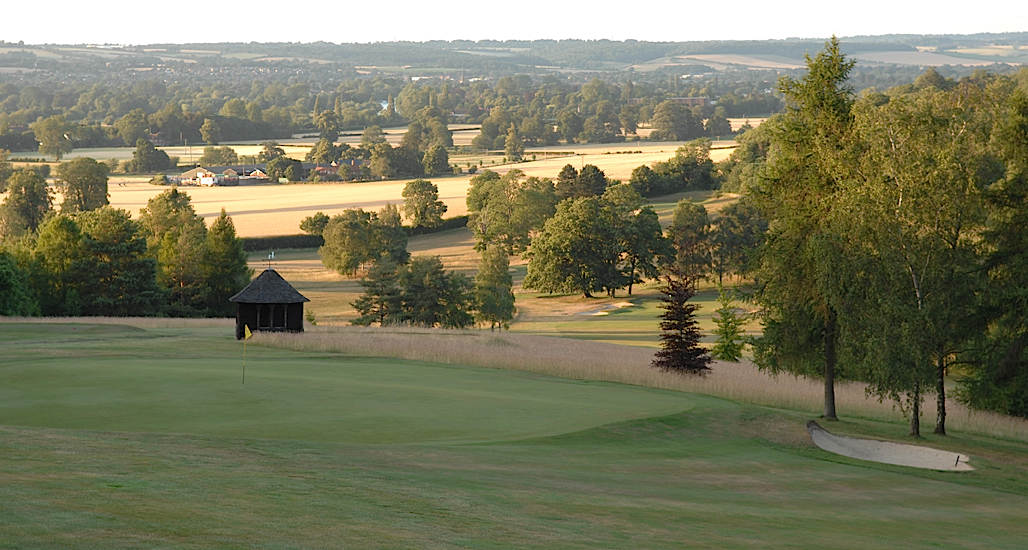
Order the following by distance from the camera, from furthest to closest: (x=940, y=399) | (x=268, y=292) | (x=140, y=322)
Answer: (x=140, y=322)
(x=268, y=292)
(x=940, y=399)

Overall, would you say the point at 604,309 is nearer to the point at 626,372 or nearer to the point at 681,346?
A: the point at 681,346

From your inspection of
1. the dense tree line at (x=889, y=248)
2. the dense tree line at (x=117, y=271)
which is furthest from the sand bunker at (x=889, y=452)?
the dense tree line at (x=117, y=271)

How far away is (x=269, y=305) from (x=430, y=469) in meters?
25.0

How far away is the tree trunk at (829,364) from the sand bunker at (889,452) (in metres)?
3.44

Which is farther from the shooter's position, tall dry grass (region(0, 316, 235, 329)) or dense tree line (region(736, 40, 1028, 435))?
tall dry grass (region(0, 316, 235, 329))

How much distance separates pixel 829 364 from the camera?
26.1m

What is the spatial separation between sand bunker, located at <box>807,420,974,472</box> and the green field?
0.54 m

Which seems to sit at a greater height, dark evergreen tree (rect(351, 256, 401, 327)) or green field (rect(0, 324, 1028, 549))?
green field (rect(0, 324, 1028, 549))

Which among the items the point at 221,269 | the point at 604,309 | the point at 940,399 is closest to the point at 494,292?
the point at 604,309

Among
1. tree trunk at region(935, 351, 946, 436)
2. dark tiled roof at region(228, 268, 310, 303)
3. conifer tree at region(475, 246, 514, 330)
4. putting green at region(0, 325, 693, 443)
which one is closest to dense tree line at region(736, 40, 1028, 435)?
tree trunk at region(935, 351, 946, 436)

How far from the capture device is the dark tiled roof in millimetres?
36906

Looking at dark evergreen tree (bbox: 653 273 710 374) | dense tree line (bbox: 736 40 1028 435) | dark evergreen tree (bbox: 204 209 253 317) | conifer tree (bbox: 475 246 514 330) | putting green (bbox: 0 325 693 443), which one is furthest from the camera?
conifer tree (bbox: 475 246 514 330)

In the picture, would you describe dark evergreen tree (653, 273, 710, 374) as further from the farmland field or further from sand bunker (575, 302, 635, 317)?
the farmland field

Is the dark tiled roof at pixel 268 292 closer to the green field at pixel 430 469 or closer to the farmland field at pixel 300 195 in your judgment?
the green field at pixel 430 469
